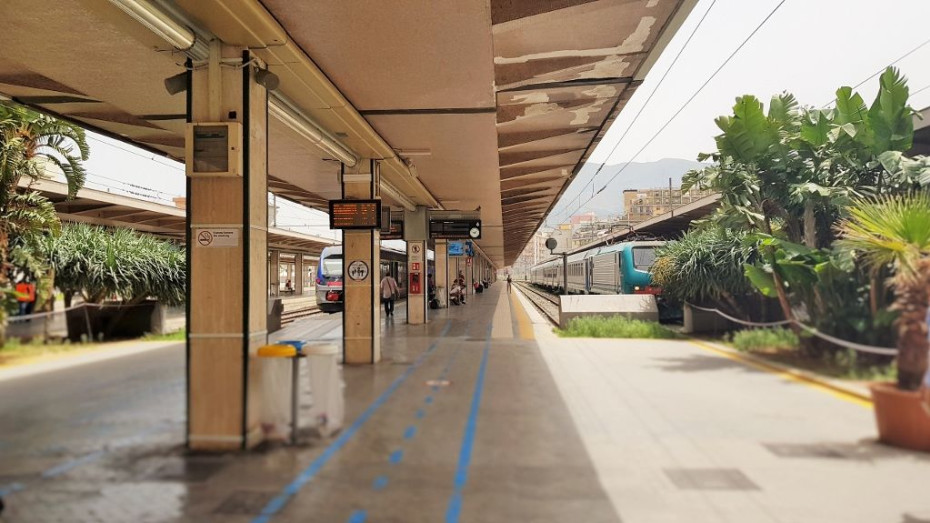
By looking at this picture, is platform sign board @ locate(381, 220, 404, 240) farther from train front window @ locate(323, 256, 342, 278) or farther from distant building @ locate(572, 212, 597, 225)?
distant building @ locate(572, 212, 597, 225)

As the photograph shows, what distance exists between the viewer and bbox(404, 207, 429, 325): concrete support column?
59.2 ft

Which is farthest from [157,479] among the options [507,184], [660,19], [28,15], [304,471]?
[507,184]

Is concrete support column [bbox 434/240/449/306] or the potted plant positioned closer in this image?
the potted plant

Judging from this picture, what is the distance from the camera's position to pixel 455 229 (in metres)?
17.7

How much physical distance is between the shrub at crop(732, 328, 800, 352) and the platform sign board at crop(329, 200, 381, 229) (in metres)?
7.18

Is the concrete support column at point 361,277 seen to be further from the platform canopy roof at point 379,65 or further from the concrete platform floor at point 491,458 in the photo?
the concrete platform floor at point 491,458

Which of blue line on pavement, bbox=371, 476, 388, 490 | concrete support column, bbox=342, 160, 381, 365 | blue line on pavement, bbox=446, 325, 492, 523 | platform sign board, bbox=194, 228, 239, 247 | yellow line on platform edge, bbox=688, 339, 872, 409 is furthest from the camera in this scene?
concrete support column, bbox=342, 160, 381, 365

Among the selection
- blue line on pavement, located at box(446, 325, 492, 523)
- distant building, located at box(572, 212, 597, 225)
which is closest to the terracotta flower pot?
blue line on pavement, located at box(446, 325, 492, 523)

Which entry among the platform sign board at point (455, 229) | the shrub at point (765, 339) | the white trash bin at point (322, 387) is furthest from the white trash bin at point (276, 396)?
the platform sign board at point (455, 229)

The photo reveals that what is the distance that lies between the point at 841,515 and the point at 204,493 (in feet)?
13.9

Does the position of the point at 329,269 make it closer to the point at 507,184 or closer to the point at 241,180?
the point at 507,184

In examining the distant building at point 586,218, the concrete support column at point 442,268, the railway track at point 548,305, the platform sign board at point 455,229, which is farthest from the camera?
the distant building at point 586,218

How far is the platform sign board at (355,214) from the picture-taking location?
33.1 ft

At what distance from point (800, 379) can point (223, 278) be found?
748 centimetres
